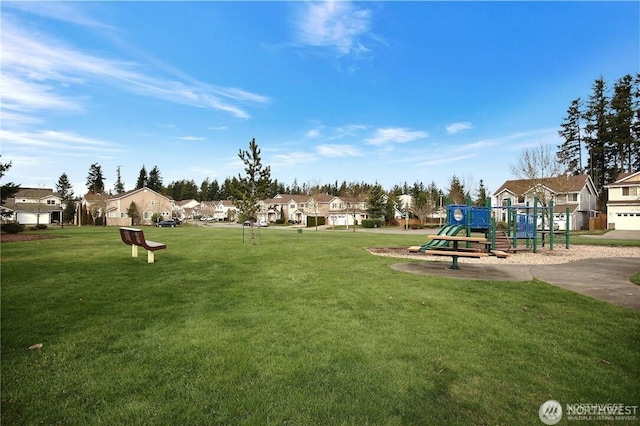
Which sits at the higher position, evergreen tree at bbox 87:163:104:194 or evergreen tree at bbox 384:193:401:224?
evergreen tree at bbox 87:163:104:194

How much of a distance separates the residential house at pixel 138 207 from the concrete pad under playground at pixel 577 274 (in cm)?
6679

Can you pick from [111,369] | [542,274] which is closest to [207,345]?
[111,369]

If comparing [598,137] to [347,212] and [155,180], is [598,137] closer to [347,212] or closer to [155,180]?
[347,212]

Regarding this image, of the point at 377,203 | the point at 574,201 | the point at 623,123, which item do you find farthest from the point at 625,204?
the point at 377,203

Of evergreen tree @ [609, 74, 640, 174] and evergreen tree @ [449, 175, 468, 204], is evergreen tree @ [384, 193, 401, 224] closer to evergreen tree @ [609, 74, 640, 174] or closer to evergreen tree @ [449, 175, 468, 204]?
evergreen tree @ [449, 175, 468, 204]

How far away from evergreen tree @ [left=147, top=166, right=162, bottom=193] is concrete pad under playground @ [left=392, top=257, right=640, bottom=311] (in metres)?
121

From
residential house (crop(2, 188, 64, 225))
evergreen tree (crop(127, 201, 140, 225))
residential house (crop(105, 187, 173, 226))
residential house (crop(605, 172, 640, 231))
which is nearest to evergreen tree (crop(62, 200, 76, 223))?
residential house (crop(2, 188, 64, 225))

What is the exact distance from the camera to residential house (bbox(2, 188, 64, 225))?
6494cm

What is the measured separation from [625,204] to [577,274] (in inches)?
1783

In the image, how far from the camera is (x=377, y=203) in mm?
62875

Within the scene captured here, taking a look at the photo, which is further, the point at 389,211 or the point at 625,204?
the point at 389,211

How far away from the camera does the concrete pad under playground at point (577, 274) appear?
7543 millimetres

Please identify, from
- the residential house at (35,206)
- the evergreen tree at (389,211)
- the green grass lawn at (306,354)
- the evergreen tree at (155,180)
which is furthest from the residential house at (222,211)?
the green grass lawn at (306,354)

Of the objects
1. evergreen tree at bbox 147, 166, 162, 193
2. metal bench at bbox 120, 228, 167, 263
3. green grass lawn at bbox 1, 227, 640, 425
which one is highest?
evergreen tree at bbox 147, 166, 162, 193
